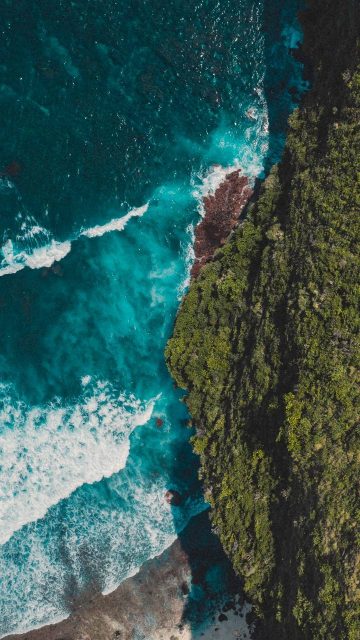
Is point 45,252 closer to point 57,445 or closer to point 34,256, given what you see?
point 34,256

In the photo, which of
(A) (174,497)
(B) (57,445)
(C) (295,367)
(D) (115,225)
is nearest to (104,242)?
(D) (115,225)

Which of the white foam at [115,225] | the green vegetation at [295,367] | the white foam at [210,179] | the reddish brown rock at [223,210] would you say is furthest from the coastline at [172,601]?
the white foam at [210,179]

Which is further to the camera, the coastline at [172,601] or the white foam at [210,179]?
the coastline at [172,601]

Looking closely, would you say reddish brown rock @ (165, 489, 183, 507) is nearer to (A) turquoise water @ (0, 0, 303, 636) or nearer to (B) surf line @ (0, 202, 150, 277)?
(A) turquoise water @ (0, 0, 303, 636)

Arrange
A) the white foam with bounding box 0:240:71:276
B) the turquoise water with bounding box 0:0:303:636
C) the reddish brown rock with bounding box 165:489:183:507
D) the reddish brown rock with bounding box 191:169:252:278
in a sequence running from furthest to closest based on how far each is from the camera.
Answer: the reddish brown rock with bounding box 165:489:183:507
the white foam with bounding box 0:240:71:276
the reddish brown rock with bounding box 191:169:252:278
the turquoise water with bounding box 0:0:303:636

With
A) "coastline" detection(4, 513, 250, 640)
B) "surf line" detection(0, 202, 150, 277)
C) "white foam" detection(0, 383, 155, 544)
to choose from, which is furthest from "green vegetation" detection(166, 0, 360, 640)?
"coastline" detection(4, 513, 250, 640)

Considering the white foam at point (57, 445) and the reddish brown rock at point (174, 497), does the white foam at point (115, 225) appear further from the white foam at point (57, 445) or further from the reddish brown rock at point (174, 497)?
the reddish brown rock at point (174, 497)

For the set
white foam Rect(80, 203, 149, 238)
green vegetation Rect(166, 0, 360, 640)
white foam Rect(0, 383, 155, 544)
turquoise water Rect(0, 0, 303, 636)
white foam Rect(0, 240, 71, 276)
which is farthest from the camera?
white foam Rect(0, 383, 155, 544)
